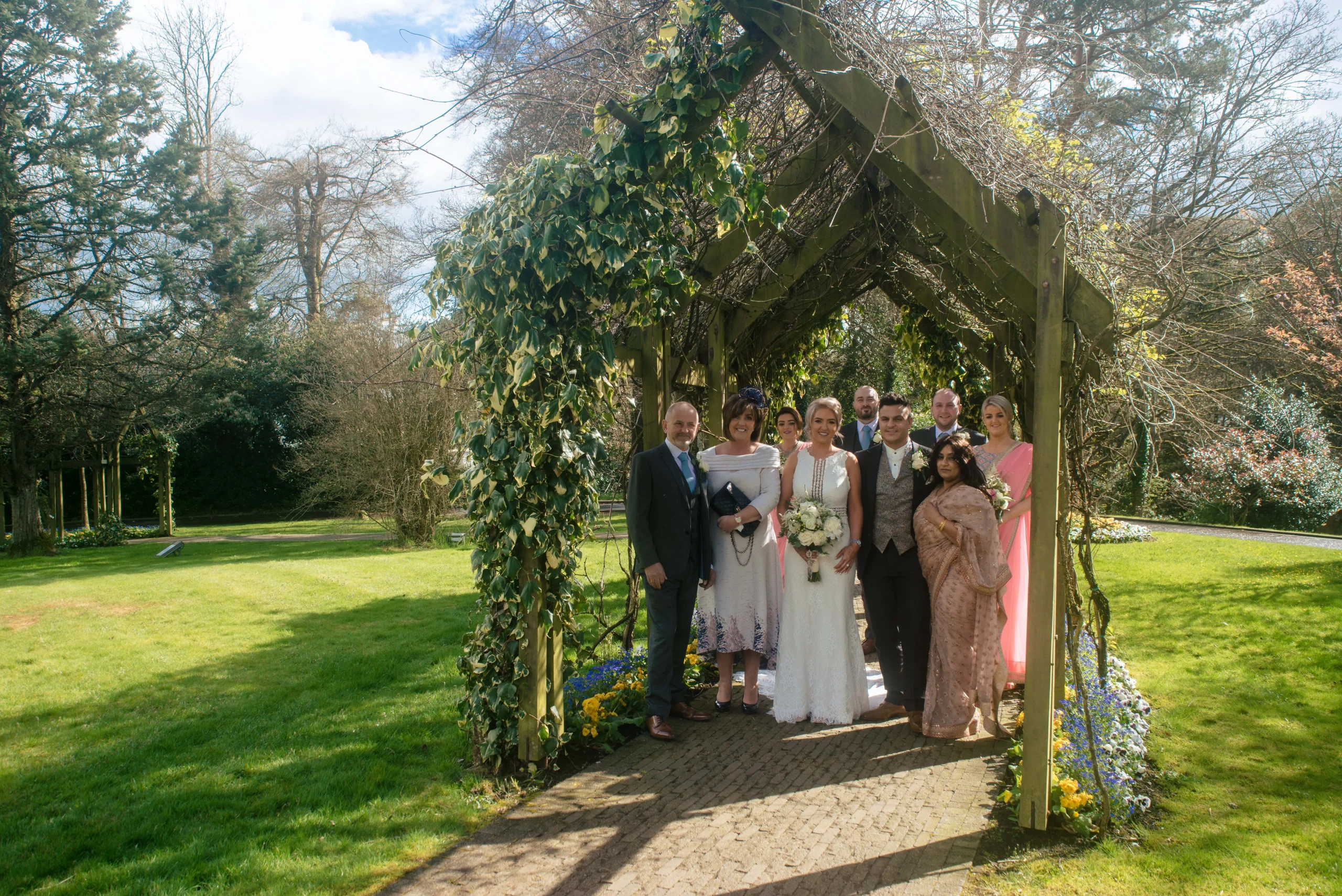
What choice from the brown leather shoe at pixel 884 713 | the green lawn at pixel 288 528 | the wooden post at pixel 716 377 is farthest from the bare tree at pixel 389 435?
the brown leather shoe at pixel 884 713

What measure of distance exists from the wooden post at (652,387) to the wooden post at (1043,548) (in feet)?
7.52

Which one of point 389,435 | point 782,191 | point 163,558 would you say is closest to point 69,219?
point 163,558

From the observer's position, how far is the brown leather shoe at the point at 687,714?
468 cm

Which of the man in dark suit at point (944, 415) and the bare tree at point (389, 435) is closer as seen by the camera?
the man in dark suit at point (944, 415)

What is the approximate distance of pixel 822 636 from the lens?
449cm

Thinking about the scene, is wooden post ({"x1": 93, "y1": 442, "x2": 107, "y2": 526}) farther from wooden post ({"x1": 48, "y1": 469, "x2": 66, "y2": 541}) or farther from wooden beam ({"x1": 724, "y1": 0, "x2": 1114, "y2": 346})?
wooden beam ({"x1": 724, "y1": 0, "x2": 1114, "y2": 346})

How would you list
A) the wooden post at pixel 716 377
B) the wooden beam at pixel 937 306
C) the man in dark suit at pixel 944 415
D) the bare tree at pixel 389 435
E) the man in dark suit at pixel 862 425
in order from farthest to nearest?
the bare tree at pixel 389 435 → the wooden beam at pixel 937 306 → the man in dark suit at pixel 862 425 → the wooden post at pixel 716 377 → the man in dark suit at pixel 944 415

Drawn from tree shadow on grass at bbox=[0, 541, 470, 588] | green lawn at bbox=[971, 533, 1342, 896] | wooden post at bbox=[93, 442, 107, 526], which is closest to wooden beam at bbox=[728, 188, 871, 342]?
green lawn at bbox=[971, 533, 1342, 896]

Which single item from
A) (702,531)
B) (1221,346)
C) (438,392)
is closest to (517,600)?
(702,531)

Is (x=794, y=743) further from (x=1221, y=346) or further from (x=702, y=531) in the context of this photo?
(x=1221, y=346)

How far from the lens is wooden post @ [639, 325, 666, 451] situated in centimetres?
492

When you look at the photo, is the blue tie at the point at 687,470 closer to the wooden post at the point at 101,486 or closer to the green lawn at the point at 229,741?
the green lawn at the point at 229,741

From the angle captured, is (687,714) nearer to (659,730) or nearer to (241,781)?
(659,730)

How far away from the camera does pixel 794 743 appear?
4270mm
